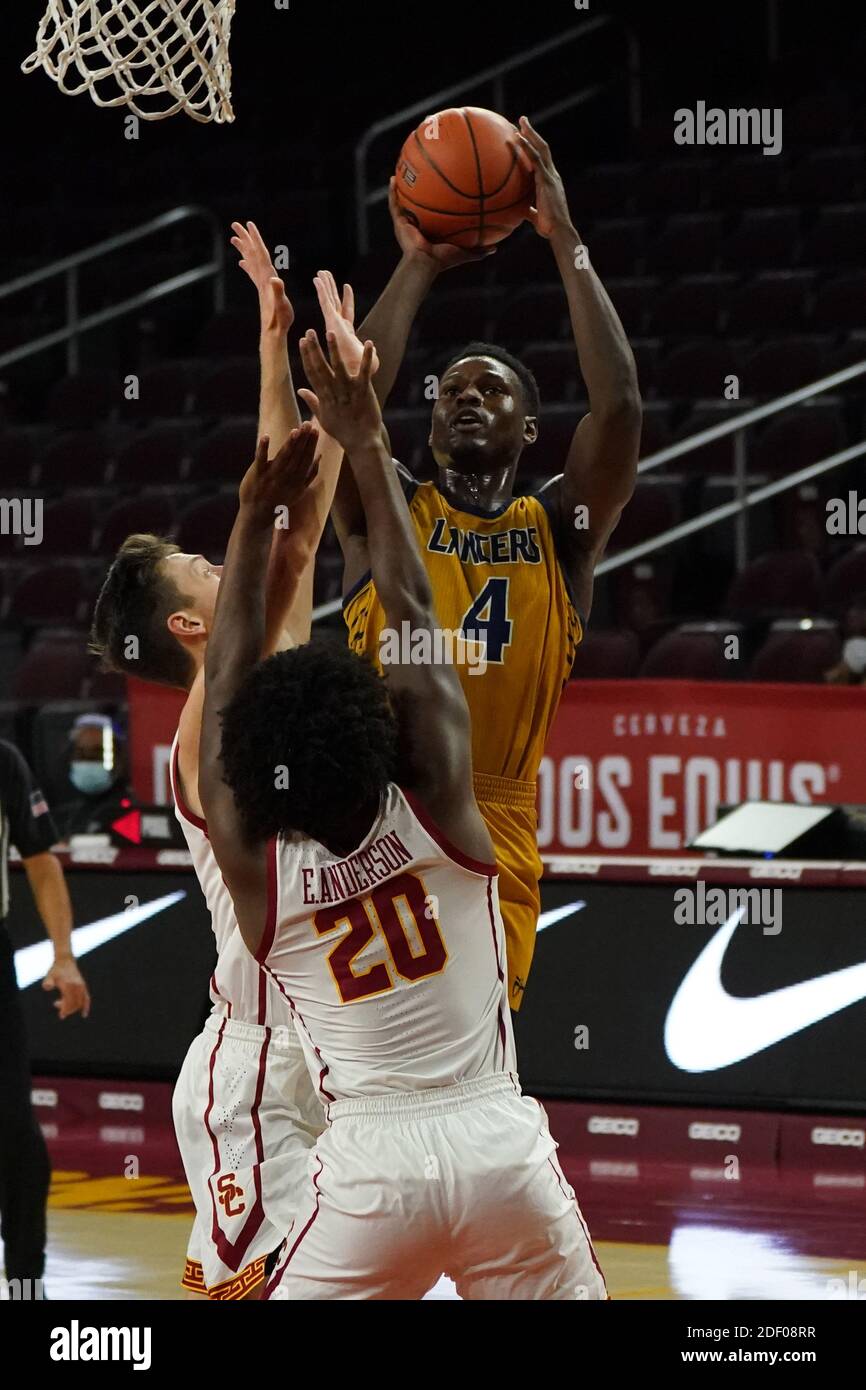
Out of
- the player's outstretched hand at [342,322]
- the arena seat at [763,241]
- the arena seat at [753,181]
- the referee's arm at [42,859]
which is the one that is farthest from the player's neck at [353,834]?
the arena seat at [753,181]

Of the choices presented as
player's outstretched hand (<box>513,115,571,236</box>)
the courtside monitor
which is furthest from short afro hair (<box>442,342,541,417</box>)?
the courtside monitor

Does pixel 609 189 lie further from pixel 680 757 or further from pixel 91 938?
pixel 91 938

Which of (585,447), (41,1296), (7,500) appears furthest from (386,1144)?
(7,500)

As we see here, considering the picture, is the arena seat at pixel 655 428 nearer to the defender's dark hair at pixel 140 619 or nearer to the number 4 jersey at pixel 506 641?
the number 4 jersey at pixel 506 641

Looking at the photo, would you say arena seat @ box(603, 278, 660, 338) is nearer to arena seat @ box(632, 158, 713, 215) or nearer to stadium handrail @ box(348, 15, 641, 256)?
arena seat @ box(632, 158, 713, 215)

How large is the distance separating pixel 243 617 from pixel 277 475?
23 centimetres

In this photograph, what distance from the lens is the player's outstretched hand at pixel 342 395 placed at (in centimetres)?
338

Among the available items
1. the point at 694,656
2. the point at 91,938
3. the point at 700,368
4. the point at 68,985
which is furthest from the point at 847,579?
the point at 68,985

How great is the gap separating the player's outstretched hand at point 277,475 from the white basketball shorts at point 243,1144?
3.78 ft

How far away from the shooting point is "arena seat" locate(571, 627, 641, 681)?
10.5 metres

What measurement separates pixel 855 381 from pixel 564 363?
1676mm

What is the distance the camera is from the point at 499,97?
15.8 m

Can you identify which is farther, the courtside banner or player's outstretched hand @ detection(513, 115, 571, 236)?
the courtside banner

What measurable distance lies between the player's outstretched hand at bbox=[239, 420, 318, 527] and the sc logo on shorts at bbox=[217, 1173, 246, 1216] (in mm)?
1321
